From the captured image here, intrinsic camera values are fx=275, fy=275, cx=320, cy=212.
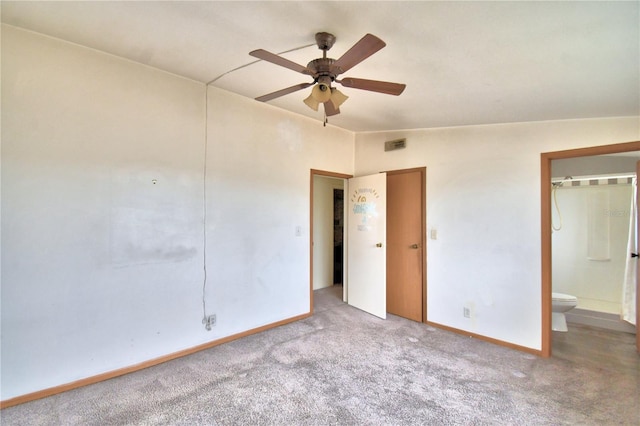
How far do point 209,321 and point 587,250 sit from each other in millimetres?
5046

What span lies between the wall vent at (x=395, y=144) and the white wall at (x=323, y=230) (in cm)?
149

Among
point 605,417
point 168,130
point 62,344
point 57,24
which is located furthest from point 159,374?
point 605,417

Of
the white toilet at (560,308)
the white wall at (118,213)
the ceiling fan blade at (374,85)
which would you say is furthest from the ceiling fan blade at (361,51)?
the white toilet at (560,308)

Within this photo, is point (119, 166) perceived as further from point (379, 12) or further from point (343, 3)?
point (379, 12)

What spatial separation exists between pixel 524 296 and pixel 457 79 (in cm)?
229

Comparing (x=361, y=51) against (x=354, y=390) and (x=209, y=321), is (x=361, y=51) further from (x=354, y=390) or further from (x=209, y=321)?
(x=209, y=321)

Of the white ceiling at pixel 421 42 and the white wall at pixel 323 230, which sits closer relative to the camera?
Answer: the white ceiling at pixel 421 42

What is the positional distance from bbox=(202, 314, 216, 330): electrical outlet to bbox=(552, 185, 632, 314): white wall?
4.75 meters

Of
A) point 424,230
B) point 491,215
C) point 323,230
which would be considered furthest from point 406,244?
point 323,230

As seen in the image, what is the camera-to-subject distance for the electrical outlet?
2.80 metres

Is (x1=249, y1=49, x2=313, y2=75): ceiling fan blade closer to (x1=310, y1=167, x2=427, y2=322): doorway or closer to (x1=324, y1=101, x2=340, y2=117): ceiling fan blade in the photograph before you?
(x1=324, y1=101, x2=340, y2=117): ceiling fan blade

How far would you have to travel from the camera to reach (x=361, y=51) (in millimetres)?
1496

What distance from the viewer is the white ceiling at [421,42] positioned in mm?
1501

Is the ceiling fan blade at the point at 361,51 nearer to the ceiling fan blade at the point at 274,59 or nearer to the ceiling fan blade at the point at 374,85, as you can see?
the ceiling fan blade at the point at 374,85
